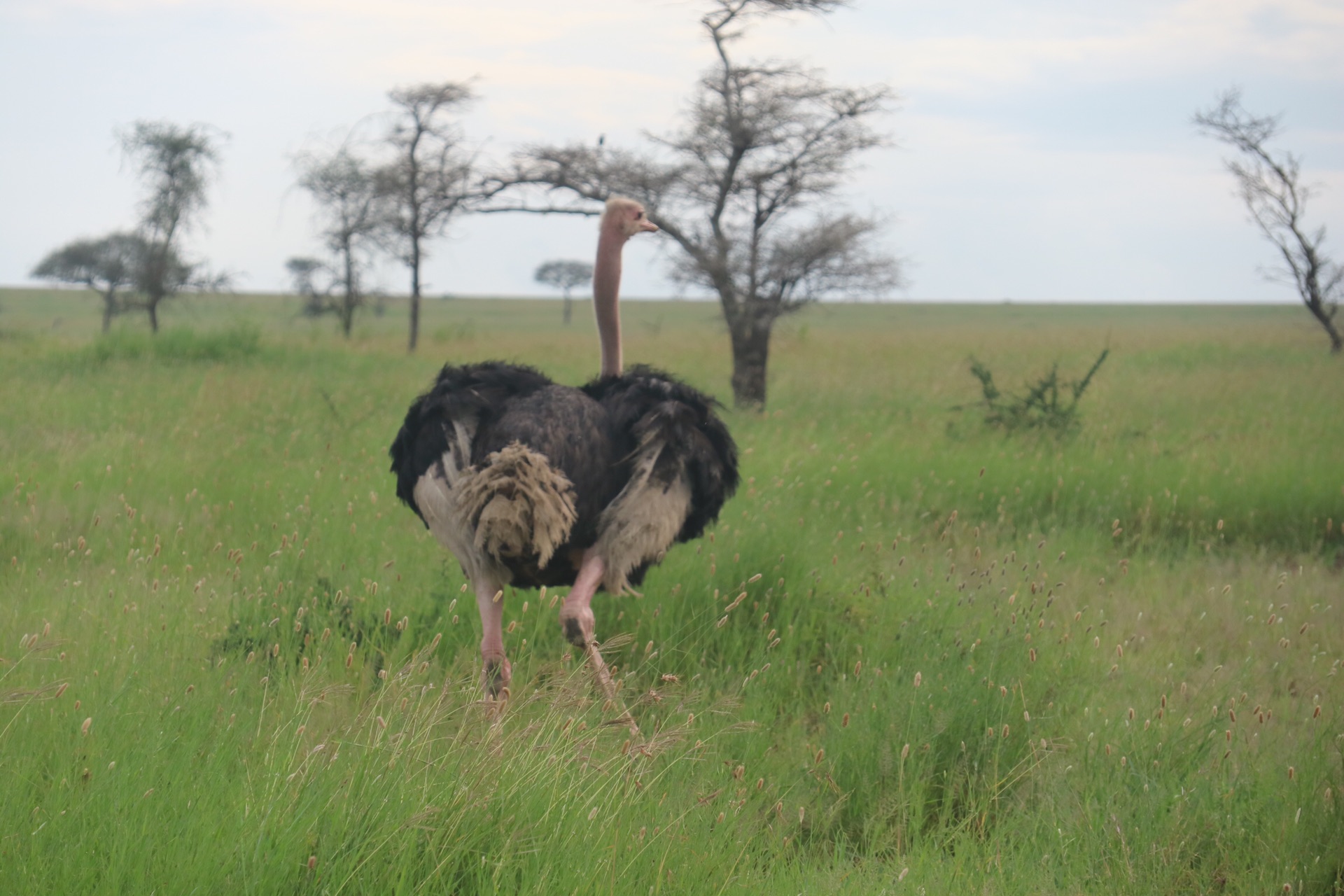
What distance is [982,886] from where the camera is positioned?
9.86 ft

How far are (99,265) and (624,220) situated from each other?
40.7 meters

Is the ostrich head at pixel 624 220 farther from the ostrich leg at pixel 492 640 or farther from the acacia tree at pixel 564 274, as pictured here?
the acacia tree at pixel 564 274

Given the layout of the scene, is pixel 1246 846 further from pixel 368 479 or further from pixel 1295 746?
pixel 368 479

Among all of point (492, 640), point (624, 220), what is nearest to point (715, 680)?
point (492, 640)

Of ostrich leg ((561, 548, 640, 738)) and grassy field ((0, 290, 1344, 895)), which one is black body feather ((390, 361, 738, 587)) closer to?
ostrich leg ((561, 548, 640, 738))

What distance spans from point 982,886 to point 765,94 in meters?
12.4

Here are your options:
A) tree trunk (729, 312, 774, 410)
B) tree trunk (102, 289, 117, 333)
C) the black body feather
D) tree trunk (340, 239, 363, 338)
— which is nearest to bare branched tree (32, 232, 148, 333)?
tree trunk (102, 289, 117, 333)

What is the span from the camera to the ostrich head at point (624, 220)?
575 cm

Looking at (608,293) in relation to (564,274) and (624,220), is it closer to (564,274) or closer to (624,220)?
(624,220)

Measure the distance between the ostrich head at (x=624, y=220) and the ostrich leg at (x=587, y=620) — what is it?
2111 mm

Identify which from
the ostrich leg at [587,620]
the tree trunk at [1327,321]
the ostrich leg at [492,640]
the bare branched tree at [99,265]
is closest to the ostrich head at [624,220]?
the ostrich leg at [587,620]

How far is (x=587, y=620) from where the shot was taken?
4.00 m

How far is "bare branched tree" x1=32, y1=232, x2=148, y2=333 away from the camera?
119 feet

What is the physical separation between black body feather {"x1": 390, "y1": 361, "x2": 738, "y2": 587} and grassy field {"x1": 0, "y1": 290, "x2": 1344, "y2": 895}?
632mm
